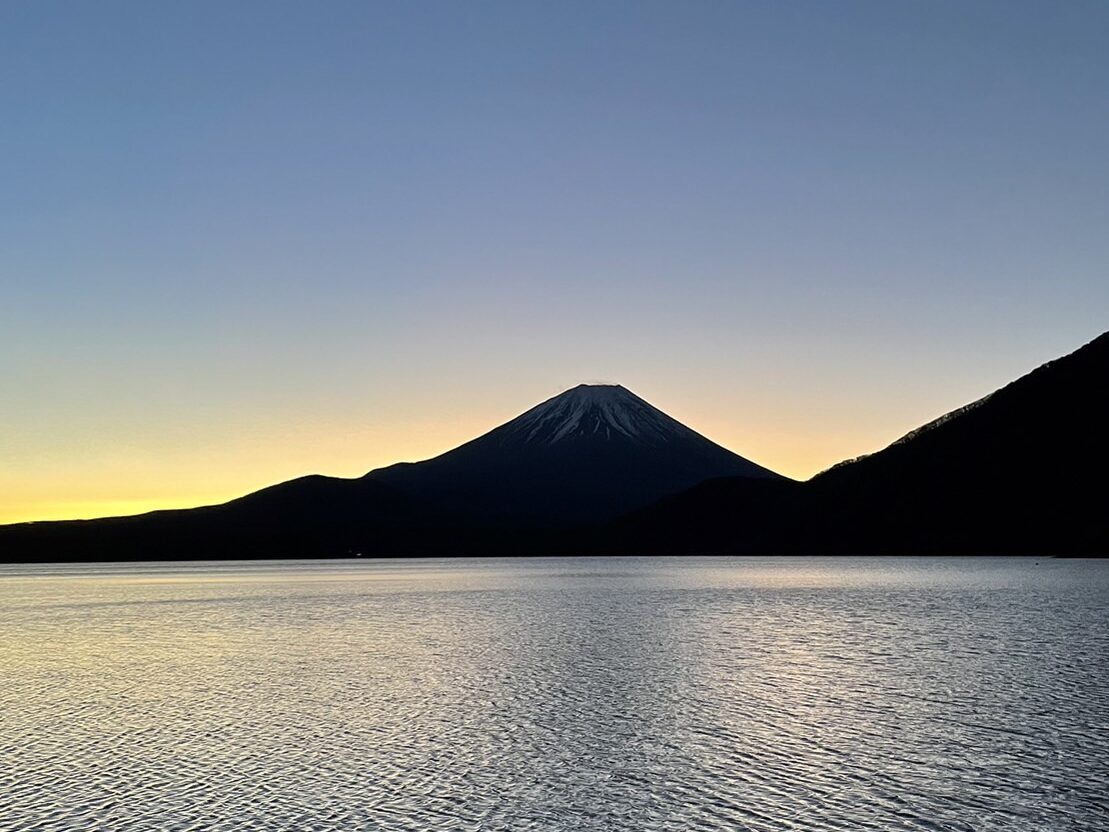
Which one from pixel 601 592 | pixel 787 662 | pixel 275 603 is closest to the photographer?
pixel 787 662

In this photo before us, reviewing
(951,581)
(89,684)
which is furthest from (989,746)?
(951,581)

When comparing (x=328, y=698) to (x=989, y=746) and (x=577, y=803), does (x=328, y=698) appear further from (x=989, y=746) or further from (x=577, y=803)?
(x=989, y=746)

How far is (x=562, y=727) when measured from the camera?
30094 mm

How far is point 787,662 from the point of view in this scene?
148 ft

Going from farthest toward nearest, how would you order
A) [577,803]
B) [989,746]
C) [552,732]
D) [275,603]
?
[275,603] < [552,732] < [989,746] < [577,803]

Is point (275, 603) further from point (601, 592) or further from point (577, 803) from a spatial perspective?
point (577, 803)

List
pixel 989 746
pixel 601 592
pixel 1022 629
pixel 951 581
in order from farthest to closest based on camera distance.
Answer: pixel 951 581
pixel 601 592
pixel 1022 629
pixel 989 746

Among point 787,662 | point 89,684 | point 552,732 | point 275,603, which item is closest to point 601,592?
point 275,603

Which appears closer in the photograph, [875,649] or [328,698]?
[328,698]

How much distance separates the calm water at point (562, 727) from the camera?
20.9 meters

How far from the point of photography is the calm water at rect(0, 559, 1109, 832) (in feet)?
68.7

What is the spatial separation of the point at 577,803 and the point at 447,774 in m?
3.89

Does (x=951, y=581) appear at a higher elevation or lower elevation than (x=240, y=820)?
higher

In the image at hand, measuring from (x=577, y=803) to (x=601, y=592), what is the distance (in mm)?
91192
